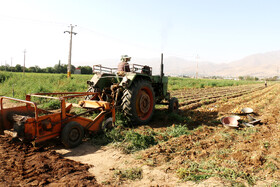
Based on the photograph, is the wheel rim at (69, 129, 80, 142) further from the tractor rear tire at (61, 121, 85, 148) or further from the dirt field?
the dirt field

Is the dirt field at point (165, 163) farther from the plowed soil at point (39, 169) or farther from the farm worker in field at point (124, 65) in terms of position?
the farm worker in field at point (124, 65)

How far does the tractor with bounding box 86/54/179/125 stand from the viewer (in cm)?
554

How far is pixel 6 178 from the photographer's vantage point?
2.99 metres

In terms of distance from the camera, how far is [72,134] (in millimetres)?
4305

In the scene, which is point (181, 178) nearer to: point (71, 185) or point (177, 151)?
point (177, 151)

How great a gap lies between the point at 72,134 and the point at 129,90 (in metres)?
1.97

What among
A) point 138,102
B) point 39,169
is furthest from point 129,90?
point 39,169

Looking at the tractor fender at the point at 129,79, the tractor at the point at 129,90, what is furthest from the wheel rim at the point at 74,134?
the tractor fender at the point at 129,79

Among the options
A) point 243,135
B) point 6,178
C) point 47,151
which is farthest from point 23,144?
point 243,135

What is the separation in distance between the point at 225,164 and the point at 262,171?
0.54m

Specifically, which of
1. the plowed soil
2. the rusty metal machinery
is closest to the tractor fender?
the rusty metal machinery

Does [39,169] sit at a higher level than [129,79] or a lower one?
lower

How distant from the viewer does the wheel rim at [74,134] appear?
168 inches

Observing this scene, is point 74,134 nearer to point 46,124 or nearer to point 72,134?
point 72,134
